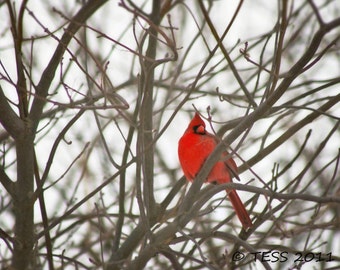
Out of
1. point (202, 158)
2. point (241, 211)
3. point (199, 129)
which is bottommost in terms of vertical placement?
point (241, 211)

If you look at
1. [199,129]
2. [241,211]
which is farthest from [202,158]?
[241,211]

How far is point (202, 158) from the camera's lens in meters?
4.01

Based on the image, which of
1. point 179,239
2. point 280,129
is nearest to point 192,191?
point 179,239

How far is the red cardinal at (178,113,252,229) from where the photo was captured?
154 inches

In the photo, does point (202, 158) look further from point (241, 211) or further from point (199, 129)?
point (241, 211)

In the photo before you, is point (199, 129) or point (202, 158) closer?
point (202, 158)

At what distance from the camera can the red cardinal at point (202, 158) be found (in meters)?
3.90

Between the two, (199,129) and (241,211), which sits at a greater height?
(199,129)

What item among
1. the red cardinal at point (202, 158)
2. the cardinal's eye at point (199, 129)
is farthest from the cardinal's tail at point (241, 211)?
the cardinal's eye at point (199, 129)

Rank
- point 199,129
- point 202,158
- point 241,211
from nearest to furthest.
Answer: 1. point 241,211
2. point 202,158
3. point 199,129

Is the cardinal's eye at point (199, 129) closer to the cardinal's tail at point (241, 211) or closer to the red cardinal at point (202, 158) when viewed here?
the red cardinal at point (202, 158)

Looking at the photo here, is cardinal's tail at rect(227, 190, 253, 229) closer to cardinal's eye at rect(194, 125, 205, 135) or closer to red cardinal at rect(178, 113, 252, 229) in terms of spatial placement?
red cardinal at rect(178, 113, 252, 229)

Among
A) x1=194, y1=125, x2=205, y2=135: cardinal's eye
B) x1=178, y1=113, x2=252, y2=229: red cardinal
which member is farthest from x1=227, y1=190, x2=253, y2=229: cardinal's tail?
x1=194, y1=125, x2=205, y2=135: cardinal's eye

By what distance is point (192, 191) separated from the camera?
3.01m
